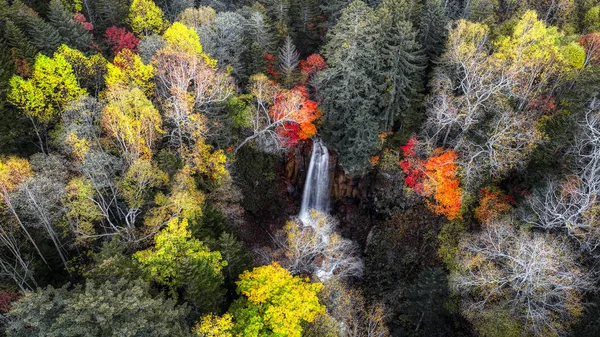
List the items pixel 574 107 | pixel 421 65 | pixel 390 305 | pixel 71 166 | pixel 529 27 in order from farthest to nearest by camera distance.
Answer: pixel 421 65, pixel 390 305, pixel 529 27, pixel 574 107, pixel 71 166

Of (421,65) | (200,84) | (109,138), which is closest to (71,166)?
(109,138)

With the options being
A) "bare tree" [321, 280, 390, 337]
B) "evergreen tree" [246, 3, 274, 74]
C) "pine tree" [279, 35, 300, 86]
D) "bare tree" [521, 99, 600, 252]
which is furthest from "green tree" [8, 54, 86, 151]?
"bare tree" [521, 99, 600, 252]

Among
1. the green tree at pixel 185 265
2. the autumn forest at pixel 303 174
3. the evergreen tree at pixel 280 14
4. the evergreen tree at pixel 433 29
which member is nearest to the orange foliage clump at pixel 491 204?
the autumn forest at pixel 303 174

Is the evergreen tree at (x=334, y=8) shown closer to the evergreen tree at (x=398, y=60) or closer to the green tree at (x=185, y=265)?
the evergreen tree at (x=398, y=60)

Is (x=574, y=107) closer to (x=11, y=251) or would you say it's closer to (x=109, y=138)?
(x=109, y=138)

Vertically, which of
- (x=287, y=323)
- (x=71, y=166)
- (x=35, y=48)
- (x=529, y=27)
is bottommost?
(x=287, y=323)

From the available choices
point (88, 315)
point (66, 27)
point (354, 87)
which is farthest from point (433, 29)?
point (88, 315)

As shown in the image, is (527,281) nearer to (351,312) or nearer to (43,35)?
(351,312)

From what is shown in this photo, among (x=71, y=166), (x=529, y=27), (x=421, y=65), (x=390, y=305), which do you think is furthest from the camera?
(x=421, y=65)
